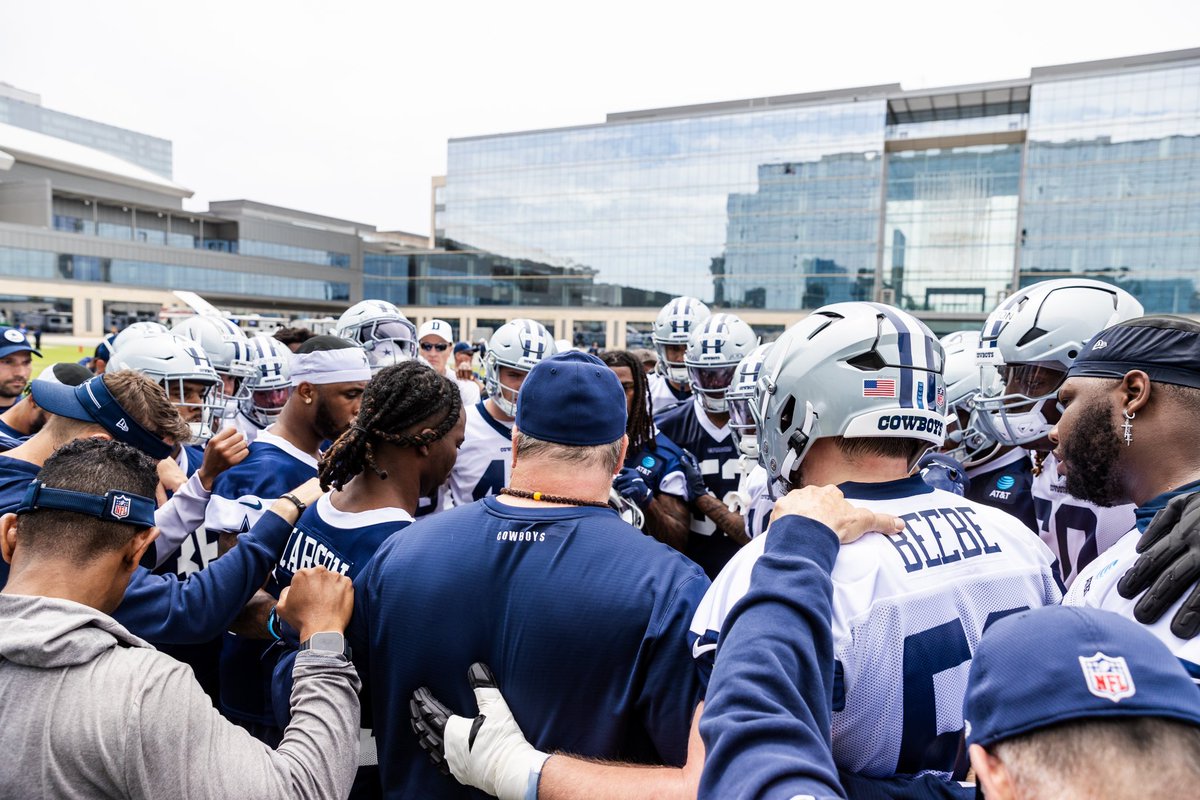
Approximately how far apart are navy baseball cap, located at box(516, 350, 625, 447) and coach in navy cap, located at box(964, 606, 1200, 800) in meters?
1.37

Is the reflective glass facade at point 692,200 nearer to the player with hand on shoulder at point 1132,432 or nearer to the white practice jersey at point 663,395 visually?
the white practice jersey at point 663,395

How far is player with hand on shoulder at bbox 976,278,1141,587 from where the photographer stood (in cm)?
389

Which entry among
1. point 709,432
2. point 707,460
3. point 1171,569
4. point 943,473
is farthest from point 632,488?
point 1171,569

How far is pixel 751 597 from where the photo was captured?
63.0 inches

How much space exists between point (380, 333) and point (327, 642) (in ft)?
24.8

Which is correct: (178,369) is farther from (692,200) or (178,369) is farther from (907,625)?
(692,200)

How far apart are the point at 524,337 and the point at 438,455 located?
376 cm

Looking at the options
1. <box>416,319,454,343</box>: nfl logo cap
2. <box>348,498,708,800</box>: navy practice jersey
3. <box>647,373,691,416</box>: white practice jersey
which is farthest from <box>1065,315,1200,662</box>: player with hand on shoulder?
<box>416,319,454,343</box>: nfl logo cap

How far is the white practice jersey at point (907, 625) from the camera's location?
1.74 m

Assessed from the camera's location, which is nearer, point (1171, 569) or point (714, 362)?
point (1171, 569)

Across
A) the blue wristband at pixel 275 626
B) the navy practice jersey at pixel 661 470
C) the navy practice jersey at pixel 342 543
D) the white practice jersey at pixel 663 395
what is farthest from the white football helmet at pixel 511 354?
the blue wristband at pixel 275 626

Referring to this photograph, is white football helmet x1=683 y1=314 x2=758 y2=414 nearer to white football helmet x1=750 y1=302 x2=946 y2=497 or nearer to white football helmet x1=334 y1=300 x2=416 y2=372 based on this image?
white football helmet x1=334 y1=300 x2=416 y2=372

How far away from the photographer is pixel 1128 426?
242 cm

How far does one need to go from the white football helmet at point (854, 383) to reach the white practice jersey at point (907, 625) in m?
0.36
